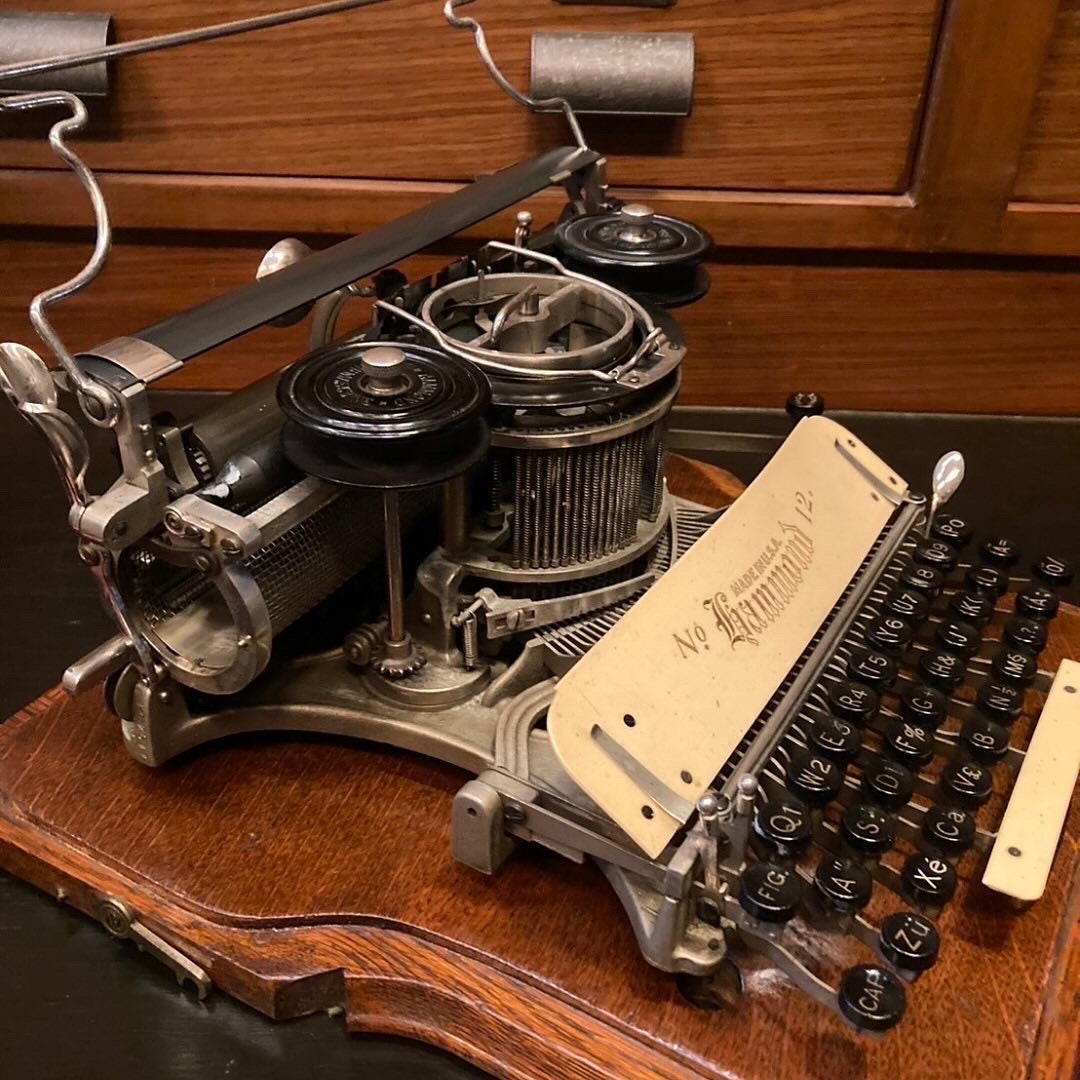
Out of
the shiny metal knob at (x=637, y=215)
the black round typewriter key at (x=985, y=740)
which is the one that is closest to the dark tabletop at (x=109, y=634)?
the shiny metal knob at (x=637, y=215)

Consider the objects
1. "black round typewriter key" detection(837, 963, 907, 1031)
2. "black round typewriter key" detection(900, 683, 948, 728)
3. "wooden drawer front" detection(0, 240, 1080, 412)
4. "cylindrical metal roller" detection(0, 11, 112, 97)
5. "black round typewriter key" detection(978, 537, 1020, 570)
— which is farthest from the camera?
"wooden drawer front" detection(0, 240, 1080, 412)

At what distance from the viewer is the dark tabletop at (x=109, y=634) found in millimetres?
860

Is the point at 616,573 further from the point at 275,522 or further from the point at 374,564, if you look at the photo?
the point at 275,522

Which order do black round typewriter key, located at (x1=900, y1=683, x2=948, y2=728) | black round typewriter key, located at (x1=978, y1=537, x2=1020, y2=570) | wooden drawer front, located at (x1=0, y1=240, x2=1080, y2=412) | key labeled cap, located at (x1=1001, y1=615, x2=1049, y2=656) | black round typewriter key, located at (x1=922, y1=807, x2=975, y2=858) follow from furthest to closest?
wooden drawer front, located at (x1=0, y1=240, x2=1080, y2=412)
black round typewriter key, located at (x1=978, y1=537, x2=1020, y2=570)
key labeled cap, located at (x1=1001, y1=615, x2=1049, y2=656)
black round typewriter key, located at (x1=900, y1=683, x2=948, y2=728)
black round typewriter key, located at (x1=922, y1=807, x2=975, y2=858)

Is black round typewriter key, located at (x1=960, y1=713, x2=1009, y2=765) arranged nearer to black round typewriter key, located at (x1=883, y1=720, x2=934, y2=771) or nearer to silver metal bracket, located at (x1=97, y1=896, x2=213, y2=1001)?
black round typewriter key, located at (x1=883, y1=720, x2=934, y2=771)

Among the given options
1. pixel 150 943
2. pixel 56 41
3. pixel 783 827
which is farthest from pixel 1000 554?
pixel 56 41

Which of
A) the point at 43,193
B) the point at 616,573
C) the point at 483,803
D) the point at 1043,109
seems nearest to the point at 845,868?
the point at 483,803

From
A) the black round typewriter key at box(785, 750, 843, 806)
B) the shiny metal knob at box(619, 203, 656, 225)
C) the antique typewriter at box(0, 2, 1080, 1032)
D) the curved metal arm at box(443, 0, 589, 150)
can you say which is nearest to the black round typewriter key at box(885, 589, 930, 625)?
the antique typewriter at box(0, 2, 1080, 1032)

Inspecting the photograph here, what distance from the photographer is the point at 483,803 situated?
89cm

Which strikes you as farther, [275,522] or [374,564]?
[374,564]

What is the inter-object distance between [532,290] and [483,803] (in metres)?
0.47

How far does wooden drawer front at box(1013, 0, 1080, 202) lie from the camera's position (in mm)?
1483

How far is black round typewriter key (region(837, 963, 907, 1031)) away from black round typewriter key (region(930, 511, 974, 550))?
579mm

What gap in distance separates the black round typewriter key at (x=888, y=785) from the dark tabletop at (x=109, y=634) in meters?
0.36
